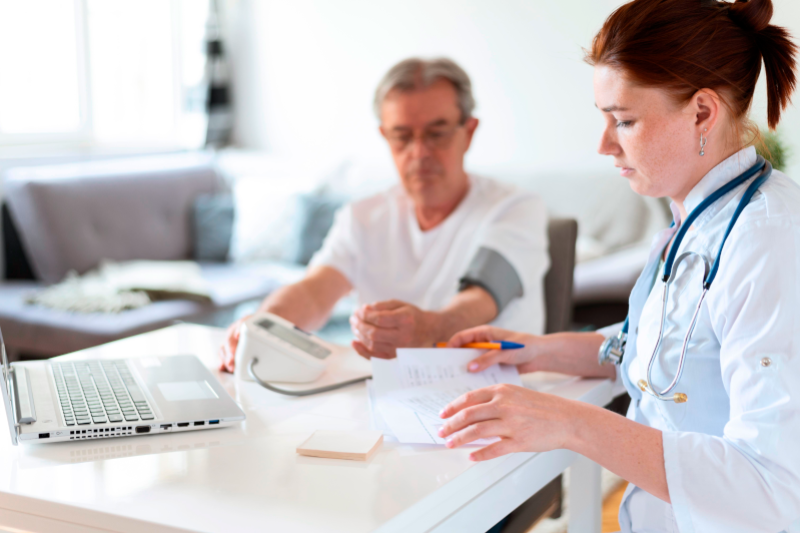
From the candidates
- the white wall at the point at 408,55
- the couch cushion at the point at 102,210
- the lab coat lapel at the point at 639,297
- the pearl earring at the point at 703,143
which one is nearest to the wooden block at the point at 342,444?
the lab coat lapel at the point at 639,297

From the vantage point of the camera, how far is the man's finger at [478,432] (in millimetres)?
857

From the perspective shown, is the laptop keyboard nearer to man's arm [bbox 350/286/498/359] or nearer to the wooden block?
the wooden block

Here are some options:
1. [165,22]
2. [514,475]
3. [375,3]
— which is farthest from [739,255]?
[165,22]

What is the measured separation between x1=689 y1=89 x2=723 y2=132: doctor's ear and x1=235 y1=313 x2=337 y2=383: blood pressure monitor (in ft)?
2.13

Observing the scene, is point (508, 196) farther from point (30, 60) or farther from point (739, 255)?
point (30, 60)

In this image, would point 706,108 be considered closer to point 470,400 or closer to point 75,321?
point 470,400

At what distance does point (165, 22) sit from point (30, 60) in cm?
99

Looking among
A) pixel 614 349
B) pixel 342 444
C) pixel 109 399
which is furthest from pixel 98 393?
pixel 614 349

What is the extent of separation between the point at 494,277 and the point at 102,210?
7.76ft

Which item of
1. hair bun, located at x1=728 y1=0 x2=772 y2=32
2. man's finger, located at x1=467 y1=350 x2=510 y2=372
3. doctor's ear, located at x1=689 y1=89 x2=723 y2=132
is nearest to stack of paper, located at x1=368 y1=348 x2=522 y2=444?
man's finger, located at x1=467 y1=350 x2=510 y2=372

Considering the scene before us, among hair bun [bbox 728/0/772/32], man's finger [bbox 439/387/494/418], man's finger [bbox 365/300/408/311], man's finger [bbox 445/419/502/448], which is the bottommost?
man's finger [bbox 365/300/408/311]

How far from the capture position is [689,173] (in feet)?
3.23

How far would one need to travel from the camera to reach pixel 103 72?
4246 millimetres

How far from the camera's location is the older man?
5.56 feet
